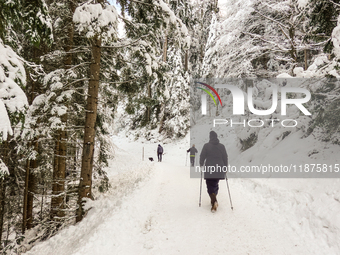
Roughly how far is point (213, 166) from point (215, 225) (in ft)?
5.27

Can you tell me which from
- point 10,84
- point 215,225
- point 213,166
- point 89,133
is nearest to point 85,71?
point 89,133

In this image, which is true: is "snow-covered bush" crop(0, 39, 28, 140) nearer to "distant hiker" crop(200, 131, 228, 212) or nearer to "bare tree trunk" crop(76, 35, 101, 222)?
"bare tree trunk" crop(76, 35, 101, 222)

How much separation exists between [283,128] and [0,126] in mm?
10677

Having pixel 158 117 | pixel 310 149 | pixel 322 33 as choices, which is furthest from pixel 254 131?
pixel 158 117

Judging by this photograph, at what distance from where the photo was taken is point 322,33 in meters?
6.89

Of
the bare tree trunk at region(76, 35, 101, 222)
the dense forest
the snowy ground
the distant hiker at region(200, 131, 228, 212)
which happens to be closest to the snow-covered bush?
the dense forest

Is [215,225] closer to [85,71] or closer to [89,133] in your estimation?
[89,133]

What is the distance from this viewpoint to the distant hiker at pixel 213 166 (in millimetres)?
5758

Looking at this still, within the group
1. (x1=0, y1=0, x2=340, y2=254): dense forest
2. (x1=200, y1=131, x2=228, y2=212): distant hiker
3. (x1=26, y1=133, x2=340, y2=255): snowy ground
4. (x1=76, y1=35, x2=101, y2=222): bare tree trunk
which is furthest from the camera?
(x1=200, y1=131, x2=228, y2=212): distant hiker

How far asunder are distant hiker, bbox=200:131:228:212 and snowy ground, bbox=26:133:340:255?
0.54 metres

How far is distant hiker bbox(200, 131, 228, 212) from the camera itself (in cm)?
576

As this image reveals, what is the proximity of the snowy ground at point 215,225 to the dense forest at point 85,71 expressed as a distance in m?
1.22

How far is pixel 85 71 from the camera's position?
7770 millimetres

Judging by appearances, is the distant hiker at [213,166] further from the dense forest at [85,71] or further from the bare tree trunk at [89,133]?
the bare tree trunk at [89,133]
